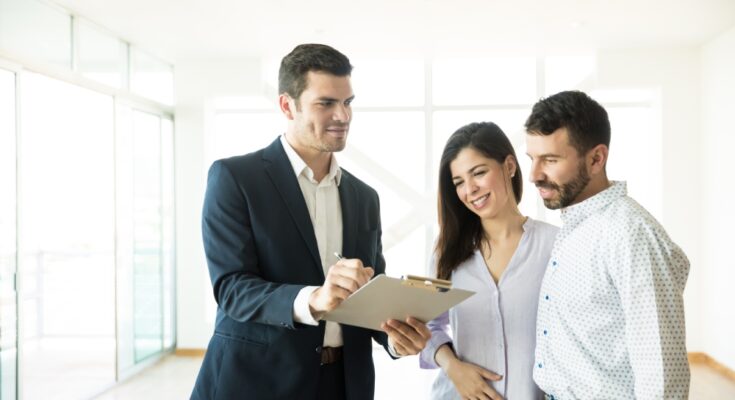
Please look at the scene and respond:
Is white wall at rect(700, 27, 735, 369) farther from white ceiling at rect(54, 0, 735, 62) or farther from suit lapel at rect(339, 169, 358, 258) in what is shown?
suit lapel at rect(339, 169, 358, 258)

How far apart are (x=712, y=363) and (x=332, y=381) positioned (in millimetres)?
5388

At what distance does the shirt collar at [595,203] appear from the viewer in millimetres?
1502

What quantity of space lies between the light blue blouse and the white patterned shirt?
0.37 feet

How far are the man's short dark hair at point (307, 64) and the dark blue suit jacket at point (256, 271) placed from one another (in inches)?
10.5

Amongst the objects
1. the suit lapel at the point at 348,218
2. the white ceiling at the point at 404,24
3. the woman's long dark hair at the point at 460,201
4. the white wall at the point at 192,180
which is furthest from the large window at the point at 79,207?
the woman's long dark hair at the point at 460,201

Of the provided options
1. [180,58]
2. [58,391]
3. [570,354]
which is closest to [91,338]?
[58,391]

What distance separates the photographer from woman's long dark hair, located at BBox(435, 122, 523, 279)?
6.27ft

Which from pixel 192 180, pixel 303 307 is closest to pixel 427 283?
pixel 303 307

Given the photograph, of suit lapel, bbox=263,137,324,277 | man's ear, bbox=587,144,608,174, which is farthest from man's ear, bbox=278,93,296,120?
man's ear, bbox=587,144,608,174

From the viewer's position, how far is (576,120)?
1.55 metres

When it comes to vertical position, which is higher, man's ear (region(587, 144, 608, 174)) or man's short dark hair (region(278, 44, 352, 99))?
man's short dark hair (region(278, 44, 352, 99))

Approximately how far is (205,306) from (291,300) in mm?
5284

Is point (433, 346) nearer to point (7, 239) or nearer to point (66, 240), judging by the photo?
point (7, 239)

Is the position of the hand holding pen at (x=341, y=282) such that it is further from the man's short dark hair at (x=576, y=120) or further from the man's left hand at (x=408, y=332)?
the man's short dark hair at (x=576, y=120)
